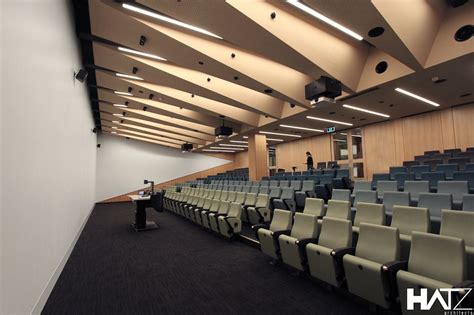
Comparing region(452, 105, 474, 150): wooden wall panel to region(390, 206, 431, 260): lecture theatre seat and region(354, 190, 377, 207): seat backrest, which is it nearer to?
region(354, 190, 377, 207): seat backrest

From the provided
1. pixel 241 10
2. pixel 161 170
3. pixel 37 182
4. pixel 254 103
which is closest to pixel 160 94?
pixel 254 103

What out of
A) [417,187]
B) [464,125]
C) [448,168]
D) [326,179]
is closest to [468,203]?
[417,187]

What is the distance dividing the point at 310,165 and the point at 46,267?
9.73 m

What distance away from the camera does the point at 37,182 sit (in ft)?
7.75

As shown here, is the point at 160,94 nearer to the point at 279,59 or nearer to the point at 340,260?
the point at 279,59

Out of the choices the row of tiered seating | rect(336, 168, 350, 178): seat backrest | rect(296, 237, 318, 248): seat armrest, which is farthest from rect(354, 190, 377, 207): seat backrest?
rect(336, 168, 350, 178): seat backrest

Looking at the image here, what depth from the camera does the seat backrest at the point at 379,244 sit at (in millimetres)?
2266

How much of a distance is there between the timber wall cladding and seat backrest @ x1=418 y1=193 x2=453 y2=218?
24.7ft

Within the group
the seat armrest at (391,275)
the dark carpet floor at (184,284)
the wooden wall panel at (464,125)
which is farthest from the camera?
the wooden wall panel at (464,125)

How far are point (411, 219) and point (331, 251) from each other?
109 centimetres

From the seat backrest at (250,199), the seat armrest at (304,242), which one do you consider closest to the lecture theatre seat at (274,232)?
the seat armrest at (304,242)

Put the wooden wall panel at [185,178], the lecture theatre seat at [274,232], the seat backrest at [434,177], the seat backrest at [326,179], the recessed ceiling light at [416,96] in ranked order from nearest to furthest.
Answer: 1. the lecture theatre seat at [274,232]
2. the seat backrest at [434,177]
3. the recessed ceiling light at [416,96]
4. the seat backrest at [326,179]
5. the wooden wall panel at [185,178]
